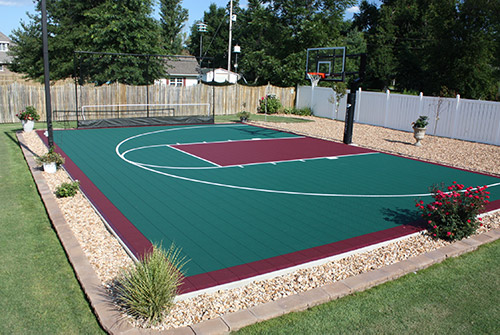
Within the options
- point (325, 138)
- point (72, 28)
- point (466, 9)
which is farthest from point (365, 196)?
point (466, 9)

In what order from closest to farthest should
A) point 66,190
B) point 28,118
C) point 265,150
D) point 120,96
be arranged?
1. point 66,190
2. point 265,150
3. point 28,118
4. point 120,96

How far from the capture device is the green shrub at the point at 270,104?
1091 inches

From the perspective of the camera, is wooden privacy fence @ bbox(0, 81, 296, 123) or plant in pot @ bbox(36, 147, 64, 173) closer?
plant in pot @ bbox(36, 147, 64, 173)

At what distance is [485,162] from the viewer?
1423cm

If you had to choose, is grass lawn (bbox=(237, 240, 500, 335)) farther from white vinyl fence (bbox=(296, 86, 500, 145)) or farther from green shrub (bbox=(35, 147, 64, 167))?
white vinyl fence (bbox=(296, 86, 500, 145))

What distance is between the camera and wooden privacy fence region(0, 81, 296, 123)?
66.2ft

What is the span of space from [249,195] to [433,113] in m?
14.0

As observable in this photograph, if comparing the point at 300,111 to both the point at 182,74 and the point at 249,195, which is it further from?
the point at 182,74

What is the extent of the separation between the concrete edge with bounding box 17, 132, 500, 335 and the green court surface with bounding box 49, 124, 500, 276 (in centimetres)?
116

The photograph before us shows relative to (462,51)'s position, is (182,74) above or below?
below

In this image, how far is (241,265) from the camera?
593 centimetres

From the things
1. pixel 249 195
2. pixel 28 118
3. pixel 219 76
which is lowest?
pixel 249 195

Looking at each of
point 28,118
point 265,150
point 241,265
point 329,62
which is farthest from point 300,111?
point 241,265

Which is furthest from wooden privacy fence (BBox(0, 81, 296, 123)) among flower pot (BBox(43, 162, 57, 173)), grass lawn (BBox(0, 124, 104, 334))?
grass lawn (BBox(0, 124, 104, 334))
